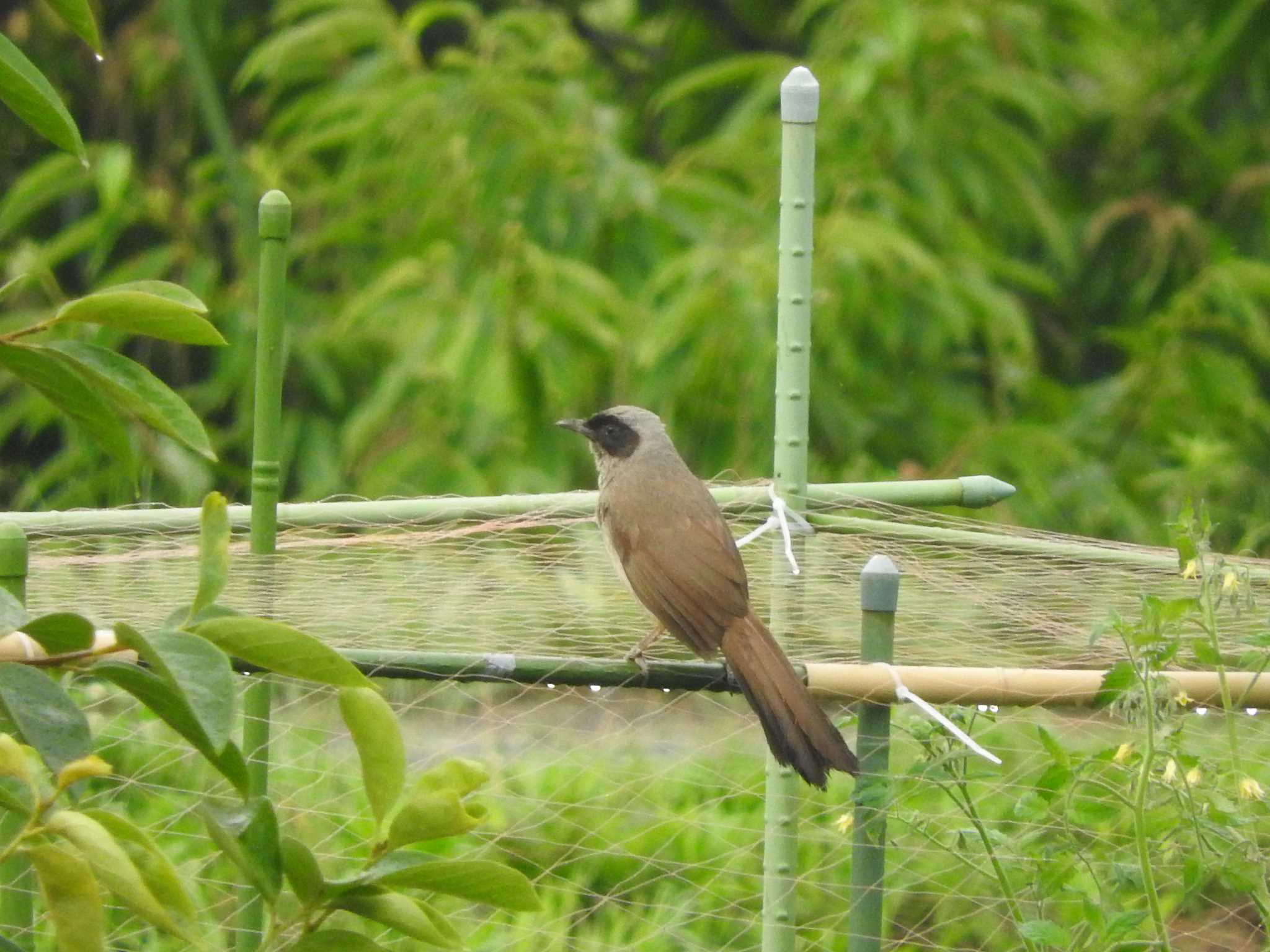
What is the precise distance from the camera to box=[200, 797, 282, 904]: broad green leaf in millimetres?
1396

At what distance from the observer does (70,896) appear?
49.1 inches

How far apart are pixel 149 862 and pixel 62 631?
20 centimetres

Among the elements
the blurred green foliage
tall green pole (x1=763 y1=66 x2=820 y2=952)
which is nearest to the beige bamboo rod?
tall green pole (x1=763 y1=66 x2=820 y2=952)

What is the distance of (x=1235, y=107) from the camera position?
7.96m

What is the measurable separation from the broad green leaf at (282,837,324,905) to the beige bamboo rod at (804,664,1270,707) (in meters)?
1.06

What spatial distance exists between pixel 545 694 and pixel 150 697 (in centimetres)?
417

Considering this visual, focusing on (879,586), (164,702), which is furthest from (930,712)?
(164,702)

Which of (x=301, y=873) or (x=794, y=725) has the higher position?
(x=301, y=873)

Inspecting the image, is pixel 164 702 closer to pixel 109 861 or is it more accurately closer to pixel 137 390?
pixel 109 861

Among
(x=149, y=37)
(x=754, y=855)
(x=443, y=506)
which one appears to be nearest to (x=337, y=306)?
(x=149, y=37)

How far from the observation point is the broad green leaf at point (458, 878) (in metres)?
1.42

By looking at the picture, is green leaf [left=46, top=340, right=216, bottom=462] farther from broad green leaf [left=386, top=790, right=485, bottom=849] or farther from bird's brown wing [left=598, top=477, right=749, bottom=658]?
bird's brown wing [left=598, top=477, right=749, bottom=658]

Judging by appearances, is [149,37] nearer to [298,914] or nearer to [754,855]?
[754,855]

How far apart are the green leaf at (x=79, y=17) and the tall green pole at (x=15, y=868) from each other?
2.89ft
